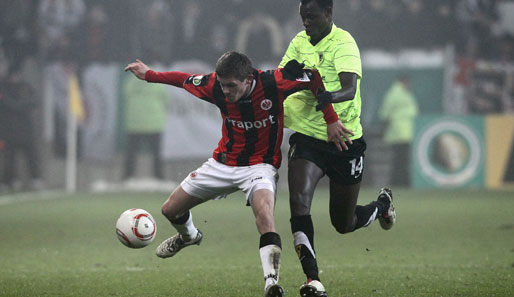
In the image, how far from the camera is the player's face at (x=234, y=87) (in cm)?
544

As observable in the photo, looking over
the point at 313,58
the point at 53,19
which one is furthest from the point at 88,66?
the point at 313,58

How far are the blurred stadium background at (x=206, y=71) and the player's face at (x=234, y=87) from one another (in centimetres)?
1091

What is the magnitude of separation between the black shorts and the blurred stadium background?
10.2 metres

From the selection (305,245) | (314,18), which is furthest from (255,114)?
(305,245)

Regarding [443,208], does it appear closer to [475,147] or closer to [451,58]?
[475,147]

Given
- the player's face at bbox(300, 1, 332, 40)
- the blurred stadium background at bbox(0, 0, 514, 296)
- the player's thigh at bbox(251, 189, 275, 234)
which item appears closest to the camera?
the player's thigh at bbox(251, 189, 275, 234)

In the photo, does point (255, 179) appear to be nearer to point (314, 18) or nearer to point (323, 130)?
point (323, 130)

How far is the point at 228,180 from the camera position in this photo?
5824mm

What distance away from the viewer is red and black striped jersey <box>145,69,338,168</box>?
571cm

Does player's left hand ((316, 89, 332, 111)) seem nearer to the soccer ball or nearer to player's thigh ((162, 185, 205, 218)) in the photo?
player's thigh ((162, 185, 205, 218))

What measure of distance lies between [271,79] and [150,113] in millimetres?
11829

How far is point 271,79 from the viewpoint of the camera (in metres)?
5.77

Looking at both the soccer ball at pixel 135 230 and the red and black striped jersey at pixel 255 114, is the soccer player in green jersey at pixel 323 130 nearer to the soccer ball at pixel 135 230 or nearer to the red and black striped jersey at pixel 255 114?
A: the red and black striped jersey at pixel 255 114

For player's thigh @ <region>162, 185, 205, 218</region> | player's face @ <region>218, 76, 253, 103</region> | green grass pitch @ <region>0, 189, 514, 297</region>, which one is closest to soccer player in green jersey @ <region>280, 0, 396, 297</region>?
player's face @ <region>218, 76, 253, 103</region>
